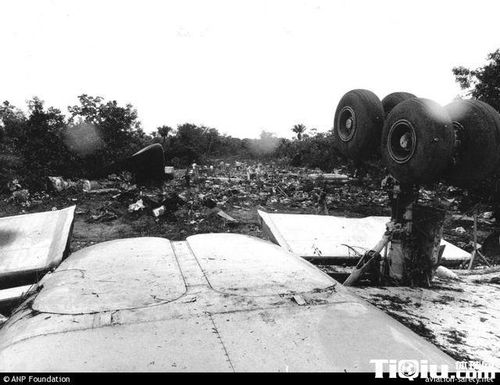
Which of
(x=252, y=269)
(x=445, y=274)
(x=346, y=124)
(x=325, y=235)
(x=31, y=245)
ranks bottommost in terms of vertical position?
(x=445, y=274)

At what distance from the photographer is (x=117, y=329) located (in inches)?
59.1

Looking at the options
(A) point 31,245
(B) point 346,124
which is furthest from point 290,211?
(A) point 31,245

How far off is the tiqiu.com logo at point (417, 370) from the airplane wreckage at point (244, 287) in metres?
0.04

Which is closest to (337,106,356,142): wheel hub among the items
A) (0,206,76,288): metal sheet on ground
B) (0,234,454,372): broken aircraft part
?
(0,234,454,372): broken aircraft part

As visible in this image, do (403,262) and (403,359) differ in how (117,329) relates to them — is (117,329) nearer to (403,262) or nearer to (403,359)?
(403,359)

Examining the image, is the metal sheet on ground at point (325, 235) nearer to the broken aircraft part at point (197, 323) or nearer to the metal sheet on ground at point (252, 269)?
the metal sheet on ground at point (252, 269)

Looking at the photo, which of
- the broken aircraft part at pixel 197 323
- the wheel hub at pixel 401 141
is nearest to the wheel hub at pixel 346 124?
the wheel hub at pixel 401 141

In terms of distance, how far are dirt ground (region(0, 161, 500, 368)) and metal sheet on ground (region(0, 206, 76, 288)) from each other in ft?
7.87

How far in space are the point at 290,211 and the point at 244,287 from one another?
8012mm

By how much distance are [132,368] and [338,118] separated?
382cm

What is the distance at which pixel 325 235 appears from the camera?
15.7ft

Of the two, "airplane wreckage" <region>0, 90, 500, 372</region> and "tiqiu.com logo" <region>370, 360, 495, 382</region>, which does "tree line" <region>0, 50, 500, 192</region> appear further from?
"tiqiu.com logo" <region>370, 360, 495, 382</region>

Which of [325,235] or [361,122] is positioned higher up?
[361,122]

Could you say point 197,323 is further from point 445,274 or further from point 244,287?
point 445,274
